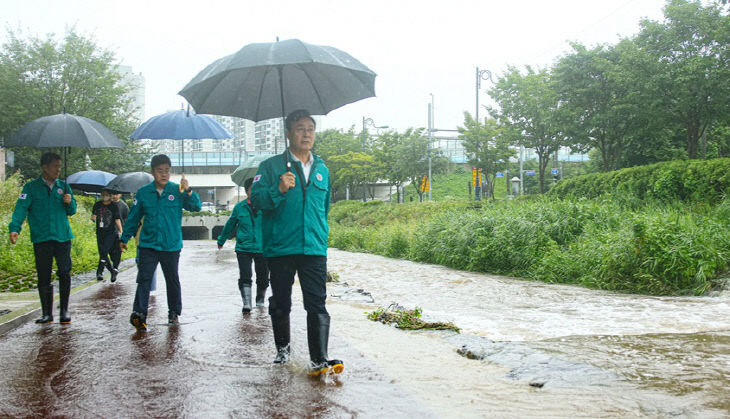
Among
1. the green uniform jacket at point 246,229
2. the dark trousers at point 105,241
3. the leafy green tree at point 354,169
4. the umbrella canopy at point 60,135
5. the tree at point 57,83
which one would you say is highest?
the tree at point 57,83

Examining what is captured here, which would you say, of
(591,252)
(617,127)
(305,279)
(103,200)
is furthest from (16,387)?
(617,127)

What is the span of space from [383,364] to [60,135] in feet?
16.7

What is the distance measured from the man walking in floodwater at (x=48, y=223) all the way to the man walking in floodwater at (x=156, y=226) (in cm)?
80

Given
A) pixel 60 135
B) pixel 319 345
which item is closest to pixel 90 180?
pixel 60 135

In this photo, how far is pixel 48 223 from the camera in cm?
648

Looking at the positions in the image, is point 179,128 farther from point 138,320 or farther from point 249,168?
point 138,320

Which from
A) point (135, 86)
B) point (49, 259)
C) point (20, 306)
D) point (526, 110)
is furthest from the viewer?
point (135, 86)

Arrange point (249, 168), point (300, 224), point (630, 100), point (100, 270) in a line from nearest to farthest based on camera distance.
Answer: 1. point (300, 224)
2. point (249, 168)
3. point (100, 270)
4. point (630, 100)

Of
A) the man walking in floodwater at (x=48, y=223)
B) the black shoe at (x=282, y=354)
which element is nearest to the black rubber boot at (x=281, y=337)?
the black shoe at (x=282, y=354)

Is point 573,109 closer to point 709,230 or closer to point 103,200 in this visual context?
point 709,230

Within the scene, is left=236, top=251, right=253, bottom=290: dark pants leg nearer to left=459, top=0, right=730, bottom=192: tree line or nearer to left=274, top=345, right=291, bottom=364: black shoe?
left=274, top=345, right=291, bottom=364: black shoe

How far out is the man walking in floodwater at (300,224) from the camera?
433 cm

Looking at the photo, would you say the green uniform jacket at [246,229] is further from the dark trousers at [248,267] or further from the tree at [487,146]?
the tree at [487,146]

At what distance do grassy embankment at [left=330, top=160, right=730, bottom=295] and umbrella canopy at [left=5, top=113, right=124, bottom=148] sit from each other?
339 inches
